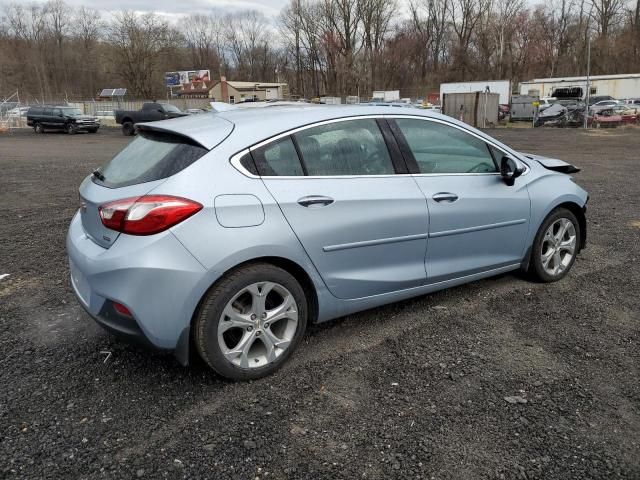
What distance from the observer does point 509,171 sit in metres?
4.09

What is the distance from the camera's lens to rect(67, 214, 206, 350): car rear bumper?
107 inches

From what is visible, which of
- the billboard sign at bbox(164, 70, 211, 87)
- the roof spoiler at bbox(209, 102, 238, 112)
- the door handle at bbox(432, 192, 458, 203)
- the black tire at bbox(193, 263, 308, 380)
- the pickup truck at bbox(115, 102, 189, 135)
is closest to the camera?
the black tire at bbox(193, 263, 308, 380)

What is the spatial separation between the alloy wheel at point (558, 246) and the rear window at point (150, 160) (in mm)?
3118

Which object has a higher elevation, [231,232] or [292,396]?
[231,232]

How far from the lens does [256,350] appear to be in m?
3.14

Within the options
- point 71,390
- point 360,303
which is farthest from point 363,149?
point 71,390

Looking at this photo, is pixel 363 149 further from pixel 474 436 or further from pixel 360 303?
pixel 474 436

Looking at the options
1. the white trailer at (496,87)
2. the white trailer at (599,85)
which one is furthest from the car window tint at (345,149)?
the white trailer at (599,85)

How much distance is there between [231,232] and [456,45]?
83.5m

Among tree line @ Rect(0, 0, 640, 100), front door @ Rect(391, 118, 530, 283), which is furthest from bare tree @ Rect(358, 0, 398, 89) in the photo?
front door @ Rect(391, 118, 530, 283)

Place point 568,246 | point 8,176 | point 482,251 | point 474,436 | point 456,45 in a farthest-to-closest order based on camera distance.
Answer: point 456,45 → point 8,176 → point 568,246 → point 482,251 → point 474,436

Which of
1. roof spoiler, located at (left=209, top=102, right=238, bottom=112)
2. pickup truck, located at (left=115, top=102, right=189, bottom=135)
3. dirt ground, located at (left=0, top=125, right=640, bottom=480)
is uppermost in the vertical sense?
pickup truck, located at (left=115, top=102, right=189, bottom=135)

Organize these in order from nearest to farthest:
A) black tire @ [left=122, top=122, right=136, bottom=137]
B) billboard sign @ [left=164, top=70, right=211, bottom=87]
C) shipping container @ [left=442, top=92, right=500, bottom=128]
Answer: black tire @ [left=122, top=122, right=136, bottom=137]
shipping container @ [left=442, top=92, right=500, bottom=128]
billboard sign @ [left=164, top=70, right=211, bottom=87]

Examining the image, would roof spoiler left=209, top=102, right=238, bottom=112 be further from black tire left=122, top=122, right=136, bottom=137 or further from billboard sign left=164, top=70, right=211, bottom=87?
billboard sign left=164, top=70, right=211, bottom=87
